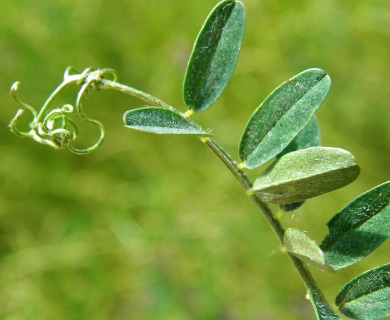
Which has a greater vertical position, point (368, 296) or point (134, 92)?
point (134, 92)

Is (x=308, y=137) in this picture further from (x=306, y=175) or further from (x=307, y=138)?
(x=306, y=175)

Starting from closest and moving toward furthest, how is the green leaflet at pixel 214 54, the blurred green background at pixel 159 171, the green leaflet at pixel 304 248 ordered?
the green leaflet at pixel 304 248, the green leaflet at pixel 214 54, the blurred green background at pixel 159 171

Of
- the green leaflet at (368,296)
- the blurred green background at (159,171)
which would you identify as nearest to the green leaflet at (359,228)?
the green leaflet at (368,296)

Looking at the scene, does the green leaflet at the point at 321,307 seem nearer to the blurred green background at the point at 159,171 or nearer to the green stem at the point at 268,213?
the green stem at the point at 268,213

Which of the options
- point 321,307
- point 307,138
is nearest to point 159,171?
point 307,138

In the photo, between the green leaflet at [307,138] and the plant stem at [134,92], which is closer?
the plant stem at [134,92]

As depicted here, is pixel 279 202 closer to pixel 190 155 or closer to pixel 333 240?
pixel 333 240
